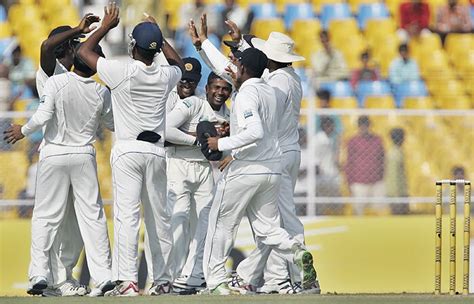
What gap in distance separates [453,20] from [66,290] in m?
10.1

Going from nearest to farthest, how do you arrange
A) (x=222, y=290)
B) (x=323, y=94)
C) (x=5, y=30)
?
(x=222, y=290)
(x=323, y=94)
(x=5, y=30)

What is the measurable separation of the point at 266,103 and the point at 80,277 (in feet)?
16.7

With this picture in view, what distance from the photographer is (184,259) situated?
11680 millimetres

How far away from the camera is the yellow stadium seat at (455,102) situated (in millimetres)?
16172

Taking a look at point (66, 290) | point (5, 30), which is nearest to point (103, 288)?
point (66, 290)

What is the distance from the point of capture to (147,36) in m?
10.1

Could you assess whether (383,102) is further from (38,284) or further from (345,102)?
(38,284)

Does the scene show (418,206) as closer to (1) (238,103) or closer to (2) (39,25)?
(1) (238,103)

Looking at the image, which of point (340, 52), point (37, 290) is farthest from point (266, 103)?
point (340, 52)

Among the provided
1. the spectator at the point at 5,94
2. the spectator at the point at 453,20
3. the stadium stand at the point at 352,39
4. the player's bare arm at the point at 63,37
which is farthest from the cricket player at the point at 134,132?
the spectator at the point at 453,20

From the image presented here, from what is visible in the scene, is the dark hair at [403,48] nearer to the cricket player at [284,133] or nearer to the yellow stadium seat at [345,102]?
the yellow stadium seat at [345,102]

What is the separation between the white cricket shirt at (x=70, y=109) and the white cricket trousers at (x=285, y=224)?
1.63 m

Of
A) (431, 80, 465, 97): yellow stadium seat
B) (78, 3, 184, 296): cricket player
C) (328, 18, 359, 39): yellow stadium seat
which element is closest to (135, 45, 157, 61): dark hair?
(78, 3, 184, 296): cricket player

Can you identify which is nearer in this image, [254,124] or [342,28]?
[254,124]
